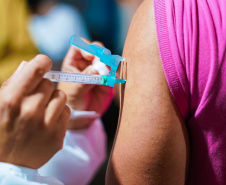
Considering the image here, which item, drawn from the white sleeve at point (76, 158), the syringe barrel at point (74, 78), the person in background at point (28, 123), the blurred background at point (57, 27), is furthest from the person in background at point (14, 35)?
the person in background at point (28, 123)

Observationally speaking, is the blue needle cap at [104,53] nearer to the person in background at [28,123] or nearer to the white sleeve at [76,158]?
the person in background at [28,123]

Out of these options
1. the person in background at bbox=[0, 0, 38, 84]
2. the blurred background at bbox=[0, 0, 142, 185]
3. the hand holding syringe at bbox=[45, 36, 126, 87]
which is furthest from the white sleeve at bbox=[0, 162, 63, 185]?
the person in background at bbox=[0, 0, 38, 84]

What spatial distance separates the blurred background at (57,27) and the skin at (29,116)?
137 cm

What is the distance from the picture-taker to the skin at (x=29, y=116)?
1.91ft

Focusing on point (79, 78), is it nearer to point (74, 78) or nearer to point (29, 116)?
point (74, 78)

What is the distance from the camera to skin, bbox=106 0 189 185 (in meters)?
0.62

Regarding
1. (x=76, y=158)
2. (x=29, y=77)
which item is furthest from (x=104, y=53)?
(x=76, y=158)

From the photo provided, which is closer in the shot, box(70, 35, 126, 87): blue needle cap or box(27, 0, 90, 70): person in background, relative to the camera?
box(70, 35, 126, 87): blue needle cap

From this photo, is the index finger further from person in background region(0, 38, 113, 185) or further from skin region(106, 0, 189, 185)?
skin region(106, 0, 189, 185)

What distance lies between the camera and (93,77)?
0.78 metres

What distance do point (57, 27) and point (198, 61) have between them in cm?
197

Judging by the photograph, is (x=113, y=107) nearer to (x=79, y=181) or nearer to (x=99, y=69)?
(x=79, y=181)

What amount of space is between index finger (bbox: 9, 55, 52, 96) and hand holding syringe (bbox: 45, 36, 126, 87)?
0.10 m

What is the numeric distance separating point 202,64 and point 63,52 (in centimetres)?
184
